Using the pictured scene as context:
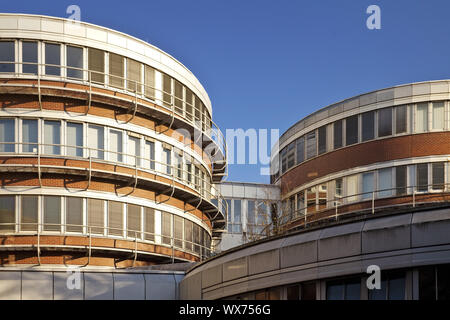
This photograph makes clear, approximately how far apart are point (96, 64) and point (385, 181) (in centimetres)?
1729

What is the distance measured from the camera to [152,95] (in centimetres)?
4269

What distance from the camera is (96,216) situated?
3941cm

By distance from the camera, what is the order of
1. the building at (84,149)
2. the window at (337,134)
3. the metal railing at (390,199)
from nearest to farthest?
the building at (84,149) < the metal railing at (390,199) < the window at (337,134)

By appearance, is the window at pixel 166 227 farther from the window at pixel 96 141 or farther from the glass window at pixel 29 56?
the glass window at pixel 29 56

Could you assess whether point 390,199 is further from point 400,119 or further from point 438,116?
point 438,116

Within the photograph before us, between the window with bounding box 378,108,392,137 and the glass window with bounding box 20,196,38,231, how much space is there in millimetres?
19452

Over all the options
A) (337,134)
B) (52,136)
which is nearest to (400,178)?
(337,134)

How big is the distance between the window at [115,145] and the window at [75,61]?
3514 mm

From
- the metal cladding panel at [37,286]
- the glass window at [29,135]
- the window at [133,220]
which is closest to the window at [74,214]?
the window at [133,220]

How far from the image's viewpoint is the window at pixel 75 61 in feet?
131

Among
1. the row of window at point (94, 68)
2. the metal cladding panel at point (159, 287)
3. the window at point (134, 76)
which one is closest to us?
the metal cladding panel at point (159, 287)
